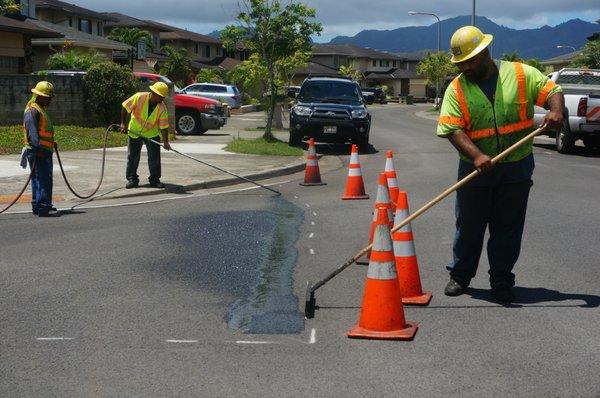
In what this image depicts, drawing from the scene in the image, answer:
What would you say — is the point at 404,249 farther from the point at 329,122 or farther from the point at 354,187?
the point at 329,122

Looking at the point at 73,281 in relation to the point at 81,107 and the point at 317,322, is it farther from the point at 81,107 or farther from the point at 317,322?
the point at 81,107

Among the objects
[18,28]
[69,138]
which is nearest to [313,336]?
[69,138]

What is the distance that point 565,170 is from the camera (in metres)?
17.2

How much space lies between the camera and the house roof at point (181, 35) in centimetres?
8731

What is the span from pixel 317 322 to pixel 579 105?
1589 centimetres

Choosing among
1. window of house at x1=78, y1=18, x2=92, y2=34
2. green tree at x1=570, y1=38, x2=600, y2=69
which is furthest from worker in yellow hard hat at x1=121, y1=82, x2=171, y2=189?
window of house at x1=78, y1=18, x2=92, y2=34

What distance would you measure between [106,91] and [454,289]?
18.5 metres

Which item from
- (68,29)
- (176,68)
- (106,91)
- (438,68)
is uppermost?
(68,29)

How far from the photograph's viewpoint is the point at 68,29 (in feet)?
159

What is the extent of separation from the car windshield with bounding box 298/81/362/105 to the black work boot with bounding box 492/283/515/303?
53.1 ft

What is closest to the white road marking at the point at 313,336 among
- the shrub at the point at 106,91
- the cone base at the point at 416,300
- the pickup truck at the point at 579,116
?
the cone base at the point at 416,300

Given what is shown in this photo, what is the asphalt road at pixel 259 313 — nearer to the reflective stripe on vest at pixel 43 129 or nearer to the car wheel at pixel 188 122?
the reflective stripe on vest at pixel 43 129

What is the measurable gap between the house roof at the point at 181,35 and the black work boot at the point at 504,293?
81.8m

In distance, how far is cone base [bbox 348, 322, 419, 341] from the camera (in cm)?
561
